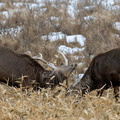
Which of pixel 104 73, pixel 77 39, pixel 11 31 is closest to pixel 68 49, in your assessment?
pixel 77 39

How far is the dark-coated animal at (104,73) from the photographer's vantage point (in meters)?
7.25

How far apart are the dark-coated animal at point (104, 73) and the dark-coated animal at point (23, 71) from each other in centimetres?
42

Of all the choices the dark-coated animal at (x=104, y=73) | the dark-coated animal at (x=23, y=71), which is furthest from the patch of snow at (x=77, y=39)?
the dark-coated animal at (x=104, y=73)

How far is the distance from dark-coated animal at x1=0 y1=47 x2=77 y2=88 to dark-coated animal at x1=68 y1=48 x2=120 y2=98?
0.42 meters

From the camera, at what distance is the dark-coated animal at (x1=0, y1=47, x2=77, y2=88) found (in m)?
7.57

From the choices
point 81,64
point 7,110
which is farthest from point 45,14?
point 7,110

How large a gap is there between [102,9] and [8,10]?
363 cm

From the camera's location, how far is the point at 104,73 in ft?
24.2

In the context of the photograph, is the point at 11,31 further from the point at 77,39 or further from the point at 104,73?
the point at 104,73

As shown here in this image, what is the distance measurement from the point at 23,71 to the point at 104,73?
1.62m

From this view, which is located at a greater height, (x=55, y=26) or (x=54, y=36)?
(x=55, y=26)

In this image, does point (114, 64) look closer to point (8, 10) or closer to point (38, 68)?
point (38, 68)

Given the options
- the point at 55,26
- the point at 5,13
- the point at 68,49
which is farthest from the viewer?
the point at 5,13

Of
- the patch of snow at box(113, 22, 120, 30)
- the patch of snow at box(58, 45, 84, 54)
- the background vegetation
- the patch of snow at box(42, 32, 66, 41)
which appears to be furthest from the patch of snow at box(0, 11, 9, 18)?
the patch of snow at box(113, 22, 120, 30)
